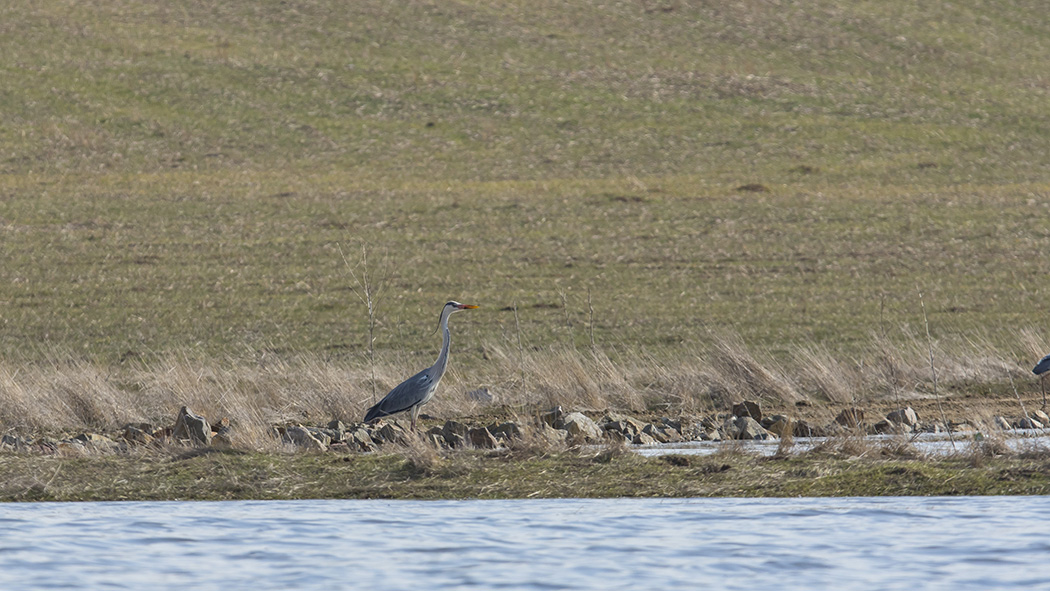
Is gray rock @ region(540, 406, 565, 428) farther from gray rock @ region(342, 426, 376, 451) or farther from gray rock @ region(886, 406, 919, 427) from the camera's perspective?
gray rock @ region(886, 406, 919, 427)

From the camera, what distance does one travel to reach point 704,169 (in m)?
49.8

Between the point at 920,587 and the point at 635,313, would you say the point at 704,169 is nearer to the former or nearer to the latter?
the point at 635,313

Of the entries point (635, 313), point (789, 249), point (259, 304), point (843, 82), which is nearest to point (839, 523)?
point (635, 313)

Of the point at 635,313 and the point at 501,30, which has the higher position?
the point at 501,30

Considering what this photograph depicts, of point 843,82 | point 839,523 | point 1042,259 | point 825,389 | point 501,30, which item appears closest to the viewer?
point 839,523

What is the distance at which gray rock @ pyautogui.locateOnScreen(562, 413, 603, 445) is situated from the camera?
605 inches

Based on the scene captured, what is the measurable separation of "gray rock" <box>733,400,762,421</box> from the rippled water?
16.9 ft

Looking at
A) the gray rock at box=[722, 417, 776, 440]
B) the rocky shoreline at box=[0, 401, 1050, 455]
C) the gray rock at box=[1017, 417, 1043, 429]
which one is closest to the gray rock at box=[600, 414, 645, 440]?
the rocky shoreline at box=[0, 401, 1050, 455]

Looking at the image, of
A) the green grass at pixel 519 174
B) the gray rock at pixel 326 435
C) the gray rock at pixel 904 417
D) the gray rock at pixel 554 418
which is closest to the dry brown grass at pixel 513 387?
the gray rock at pixel 554 418

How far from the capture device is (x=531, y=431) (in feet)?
46.5

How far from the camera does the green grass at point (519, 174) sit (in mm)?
29344

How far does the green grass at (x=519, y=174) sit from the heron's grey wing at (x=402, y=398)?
269 inches

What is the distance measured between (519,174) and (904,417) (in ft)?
106

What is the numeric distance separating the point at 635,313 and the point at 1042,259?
1210cm
